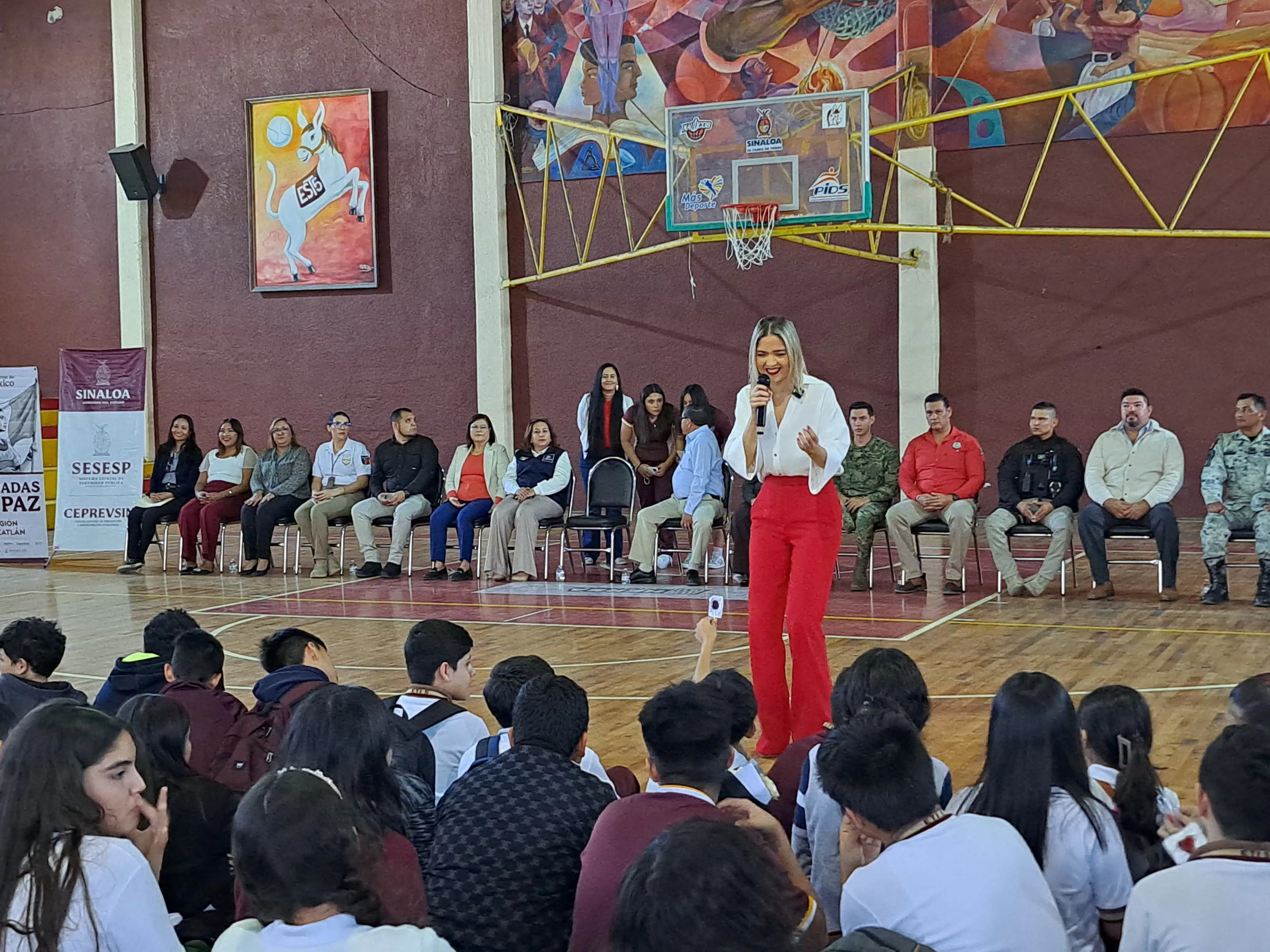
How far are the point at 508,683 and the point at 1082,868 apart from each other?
1412 millimetres

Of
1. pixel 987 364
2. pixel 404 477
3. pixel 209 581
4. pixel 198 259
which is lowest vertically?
pixel 209 581

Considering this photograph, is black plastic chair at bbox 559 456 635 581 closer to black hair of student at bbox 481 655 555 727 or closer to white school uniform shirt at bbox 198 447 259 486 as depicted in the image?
white school uniform shirt at bbox 198 447 259 486

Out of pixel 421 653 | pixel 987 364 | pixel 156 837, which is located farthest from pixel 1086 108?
pixel 156 837

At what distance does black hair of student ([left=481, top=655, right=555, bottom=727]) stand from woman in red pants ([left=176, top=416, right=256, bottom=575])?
745cm

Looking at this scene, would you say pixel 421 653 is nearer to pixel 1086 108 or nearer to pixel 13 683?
pixel 13 683

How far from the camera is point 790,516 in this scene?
4.49m

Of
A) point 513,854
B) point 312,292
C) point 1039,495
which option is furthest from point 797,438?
point 312,292

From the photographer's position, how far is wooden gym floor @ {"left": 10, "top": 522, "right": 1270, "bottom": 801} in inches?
209

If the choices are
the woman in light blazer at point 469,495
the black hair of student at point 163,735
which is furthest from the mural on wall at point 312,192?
the black hair of student at point 163,735

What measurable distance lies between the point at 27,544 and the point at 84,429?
113 centimetres

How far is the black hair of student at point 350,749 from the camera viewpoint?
248 cm

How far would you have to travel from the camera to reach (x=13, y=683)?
12.0ft

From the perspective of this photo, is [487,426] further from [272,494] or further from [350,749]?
[350,749]

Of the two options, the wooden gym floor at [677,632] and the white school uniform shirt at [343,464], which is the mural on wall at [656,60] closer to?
the white school uniform shirt at [343,464]
